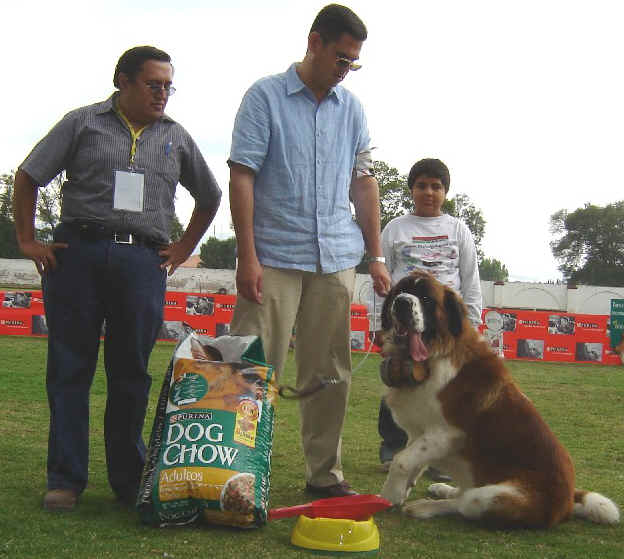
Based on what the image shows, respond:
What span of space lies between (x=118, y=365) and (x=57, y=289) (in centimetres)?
50

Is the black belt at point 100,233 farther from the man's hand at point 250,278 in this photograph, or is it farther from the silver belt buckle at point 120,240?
the man's hand at point 250,278

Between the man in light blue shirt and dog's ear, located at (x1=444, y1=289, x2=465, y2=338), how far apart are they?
58 centimetres

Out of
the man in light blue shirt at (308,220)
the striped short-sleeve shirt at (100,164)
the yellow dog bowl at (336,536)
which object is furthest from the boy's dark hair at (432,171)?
the yellow dog bowl at (336,536)

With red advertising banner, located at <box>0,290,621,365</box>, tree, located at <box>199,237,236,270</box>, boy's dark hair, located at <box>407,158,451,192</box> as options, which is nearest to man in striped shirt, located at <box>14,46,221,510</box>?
boy's dark hair, located at <box>407,158,451,192</box>

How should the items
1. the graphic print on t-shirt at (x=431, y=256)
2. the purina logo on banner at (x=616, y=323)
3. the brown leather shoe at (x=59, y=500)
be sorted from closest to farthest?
1. the brown leather shoe at (x=59, y=500)
2. the graphic print on t-shirt at (x=431, y=256)
3. the purina logo on banner at (x=616, y=323)

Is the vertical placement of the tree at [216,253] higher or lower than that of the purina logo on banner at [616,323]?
higher

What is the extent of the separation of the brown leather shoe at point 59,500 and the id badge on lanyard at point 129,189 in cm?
142

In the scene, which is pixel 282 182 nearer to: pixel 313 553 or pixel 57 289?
pixel 57 289

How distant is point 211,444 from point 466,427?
4.31ft

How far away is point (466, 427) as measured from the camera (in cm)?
363

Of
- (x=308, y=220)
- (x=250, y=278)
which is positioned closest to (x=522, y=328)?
(x=308, y=220)

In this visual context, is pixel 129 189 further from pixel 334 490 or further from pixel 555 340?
pixel 555 340

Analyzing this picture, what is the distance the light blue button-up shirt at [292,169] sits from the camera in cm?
376

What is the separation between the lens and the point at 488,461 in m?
3.56
